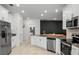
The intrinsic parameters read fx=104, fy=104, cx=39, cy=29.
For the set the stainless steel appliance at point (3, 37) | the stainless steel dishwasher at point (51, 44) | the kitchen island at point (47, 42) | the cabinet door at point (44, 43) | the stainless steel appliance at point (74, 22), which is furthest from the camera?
the cabinet door at point (44, 43)

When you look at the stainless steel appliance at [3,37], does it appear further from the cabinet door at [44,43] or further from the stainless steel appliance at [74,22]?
the cabinet door at [44,43]

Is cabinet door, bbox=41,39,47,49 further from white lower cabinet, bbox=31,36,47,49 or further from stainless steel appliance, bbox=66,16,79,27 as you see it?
stainless steel appliance, bbox=66,16,79,27

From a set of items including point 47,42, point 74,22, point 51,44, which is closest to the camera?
point 74,22

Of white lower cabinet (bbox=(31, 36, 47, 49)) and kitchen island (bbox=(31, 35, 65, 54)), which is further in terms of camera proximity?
white lower cabinet (bbox=(31, 36, 47, 49))

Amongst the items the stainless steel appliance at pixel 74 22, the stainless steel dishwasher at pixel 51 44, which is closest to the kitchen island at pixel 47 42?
the stainless steel dishwasher at pixel 51 44

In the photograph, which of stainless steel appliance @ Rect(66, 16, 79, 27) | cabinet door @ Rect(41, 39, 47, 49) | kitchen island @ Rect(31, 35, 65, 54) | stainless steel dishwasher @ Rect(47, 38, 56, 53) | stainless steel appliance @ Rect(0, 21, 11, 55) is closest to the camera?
stainless steel appliance @ Rect(0, 21, 11, 55)

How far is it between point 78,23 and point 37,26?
9.48 feet

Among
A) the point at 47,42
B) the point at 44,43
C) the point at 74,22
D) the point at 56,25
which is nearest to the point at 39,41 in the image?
the point at 44,43

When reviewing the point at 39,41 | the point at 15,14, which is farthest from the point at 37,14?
the point at 39,41

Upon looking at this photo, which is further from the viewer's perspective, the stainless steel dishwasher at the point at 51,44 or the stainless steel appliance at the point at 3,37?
the stainless steel dishwasher at the point at 51,44

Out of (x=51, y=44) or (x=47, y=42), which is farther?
(x=47, y=42)

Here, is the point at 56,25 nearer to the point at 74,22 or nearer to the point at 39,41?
the point at 74,22

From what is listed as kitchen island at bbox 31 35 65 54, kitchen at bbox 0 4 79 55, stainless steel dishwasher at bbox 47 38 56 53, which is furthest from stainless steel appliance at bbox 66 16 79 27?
stainless steel dishwasher at bbox 47 38 56 53
